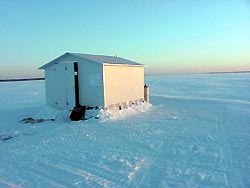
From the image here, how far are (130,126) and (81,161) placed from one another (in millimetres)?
3687

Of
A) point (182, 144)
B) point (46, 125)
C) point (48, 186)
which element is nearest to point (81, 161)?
point (48, 186)

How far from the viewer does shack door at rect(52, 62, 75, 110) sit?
11.6 m

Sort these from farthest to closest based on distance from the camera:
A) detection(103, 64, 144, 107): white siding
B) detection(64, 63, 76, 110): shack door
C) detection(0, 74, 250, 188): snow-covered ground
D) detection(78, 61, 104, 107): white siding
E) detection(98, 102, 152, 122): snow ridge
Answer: detection(64, 63, 76, 110): shack door, detection(103, 64, 144, 107): white siding, detection(78, 61, 104, 107): white siding, detection(98, 102, 152, 122): snow ridge, detection(0, 74, 250, 188): snow-covered ground

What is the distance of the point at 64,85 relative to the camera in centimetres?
1179

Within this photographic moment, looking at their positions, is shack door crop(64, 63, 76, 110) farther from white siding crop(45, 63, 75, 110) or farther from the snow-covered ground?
the snow-covered ground

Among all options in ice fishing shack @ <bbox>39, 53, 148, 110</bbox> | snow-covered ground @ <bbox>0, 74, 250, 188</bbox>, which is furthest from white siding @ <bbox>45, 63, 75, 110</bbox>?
snow-covered ground @ <bbox>0, 74, 250, 188</bbox>

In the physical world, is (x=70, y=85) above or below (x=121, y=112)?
above

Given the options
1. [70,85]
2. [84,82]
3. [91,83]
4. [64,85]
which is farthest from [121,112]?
[64,85]

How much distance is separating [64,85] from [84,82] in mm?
1001

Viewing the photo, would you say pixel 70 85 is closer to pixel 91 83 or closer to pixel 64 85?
pixel 64 85

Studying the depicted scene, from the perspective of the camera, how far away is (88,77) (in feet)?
37.4

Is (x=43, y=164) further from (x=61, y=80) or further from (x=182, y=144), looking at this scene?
(x=61, y=80)

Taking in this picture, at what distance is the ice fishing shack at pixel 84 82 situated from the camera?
11203 millimetres

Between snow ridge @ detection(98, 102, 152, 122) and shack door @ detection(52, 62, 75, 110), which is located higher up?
shack door @ detection(52, 62, 75, 110)
